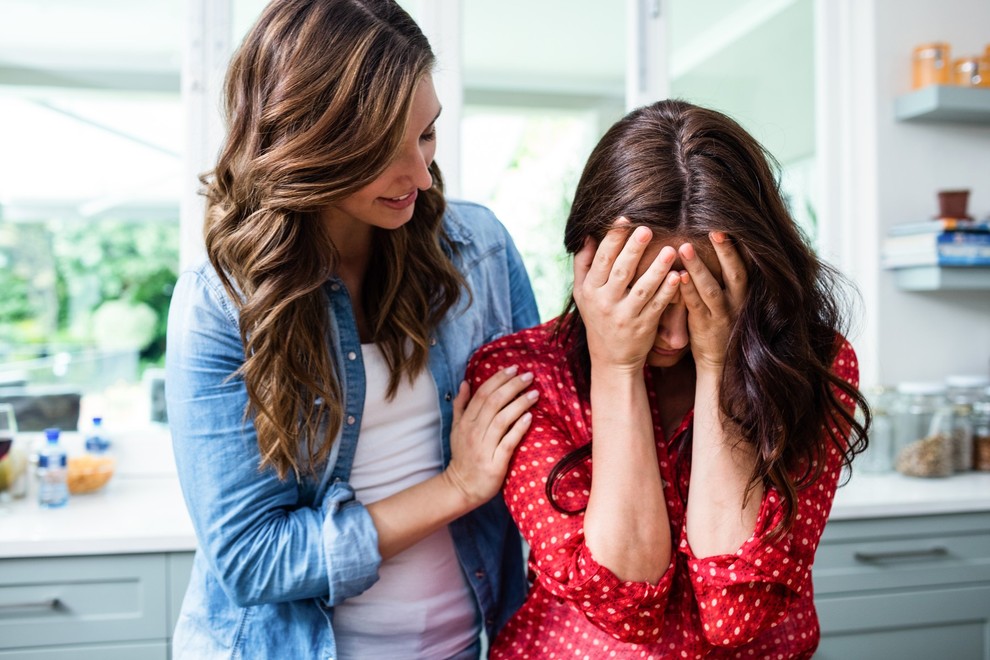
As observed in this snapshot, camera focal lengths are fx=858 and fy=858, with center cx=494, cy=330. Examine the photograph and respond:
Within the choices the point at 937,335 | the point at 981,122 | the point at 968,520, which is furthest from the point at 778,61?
the point at 968,520

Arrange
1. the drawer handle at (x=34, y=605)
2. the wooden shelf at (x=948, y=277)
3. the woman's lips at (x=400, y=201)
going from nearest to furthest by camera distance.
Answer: the woman's lips at (x=400, y=201) → the drawer handle at (x=34, y=605) → the wooden shelf at (x=948, y=277)

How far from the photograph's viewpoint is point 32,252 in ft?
7.75

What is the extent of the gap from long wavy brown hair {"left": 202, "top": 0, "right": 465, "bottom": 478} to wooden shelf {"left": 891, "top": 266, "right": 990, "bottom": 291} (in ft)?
5.50

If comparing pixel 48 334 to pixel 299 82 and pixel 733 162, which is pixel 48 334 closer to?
pixel 299 82

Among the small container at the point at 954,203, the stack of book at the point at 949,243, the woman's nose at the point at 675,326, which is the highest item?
the small container at the point at 954,203

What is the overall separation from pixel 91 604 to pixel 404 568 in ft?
2.63

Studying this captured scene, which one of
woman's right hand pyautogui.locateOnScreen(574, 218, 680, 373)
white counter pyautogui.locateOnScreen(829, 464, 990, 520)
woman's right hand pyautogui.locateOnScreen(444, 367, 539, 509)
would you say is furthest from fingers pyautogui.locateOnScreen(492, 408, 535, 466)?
white counter pyautogui.locateOnScreen(829, 464, 990, 520)

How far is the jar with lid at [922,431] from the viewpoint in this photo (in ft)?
6.93

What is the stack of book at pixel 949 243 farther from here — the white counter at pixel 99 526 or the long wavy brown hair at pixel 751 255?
the white counter at pixel 99 526

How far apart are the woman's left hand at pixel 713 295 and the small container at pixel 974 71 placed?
1810 mm

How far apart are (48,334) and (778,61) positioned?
2204 mm

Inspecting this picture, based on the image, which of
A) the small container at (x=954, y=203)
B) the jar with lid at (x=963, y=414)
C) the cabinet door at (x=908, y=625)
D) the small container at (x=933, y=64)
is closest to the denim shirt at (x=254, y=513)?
the cabinet door at (x=908, y=625)

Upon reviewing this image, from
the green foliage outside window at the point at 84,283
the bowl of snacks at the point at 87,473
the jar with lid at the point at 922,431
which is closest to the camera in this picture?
the bowl of snacks at the point at 87,473

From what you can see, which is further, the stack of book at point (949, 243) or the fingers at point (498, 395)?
the stack of book at point (949, 243)
